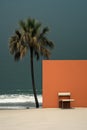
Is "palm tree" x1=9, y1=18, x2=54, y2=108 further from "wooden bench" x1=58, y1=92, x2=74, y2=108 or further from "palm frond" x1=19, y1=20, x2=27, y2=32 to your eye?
"wooden bench" x1=58, y1=92, x2=74, y2=108

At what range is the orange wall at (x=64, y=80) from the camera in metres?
18.2

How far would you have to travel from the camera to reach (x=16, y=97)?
64500mm

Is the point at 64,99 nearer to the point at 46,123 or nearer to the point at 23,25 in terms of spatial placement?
the point at 46,123

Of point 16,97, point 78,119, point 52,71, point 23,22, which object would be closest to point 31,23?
point 23,22

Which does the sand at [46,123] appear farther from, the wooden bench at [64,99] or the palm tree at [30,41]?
the palm tree at [30,41]

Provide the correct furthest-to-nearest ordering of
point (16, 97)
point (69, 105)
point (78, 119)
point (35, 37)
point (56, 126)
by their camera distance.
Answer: point (16, 97) < point (35, 37) < point (69, 105) < point (78, 119) < point (56, 126)

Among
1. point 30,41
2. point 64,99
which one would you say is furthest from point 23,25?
point 64,99

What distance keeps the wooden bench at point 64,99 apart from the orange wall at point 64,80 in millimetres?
206

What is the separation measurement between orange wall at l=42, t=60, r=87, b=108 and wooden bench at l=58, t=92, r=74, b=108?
21 centimetres

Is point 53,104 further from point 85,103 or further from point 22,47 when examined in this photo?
point 22,47

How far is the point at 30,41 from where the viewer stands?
30484mm

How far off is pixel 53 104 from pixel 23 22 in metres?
14.1

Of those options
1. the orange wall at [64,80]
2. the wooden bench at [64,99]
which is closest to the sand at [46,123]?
the wooden bench at [64,99]

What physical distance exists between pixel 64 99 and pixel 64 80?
0.97 meters
